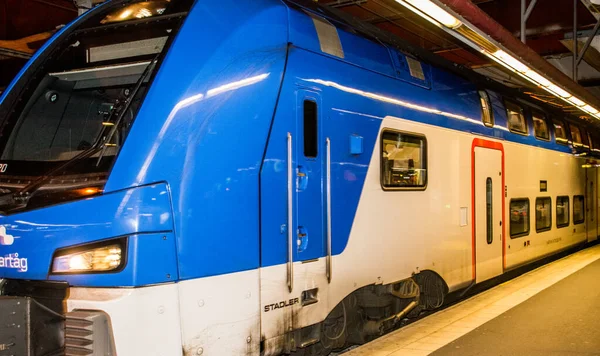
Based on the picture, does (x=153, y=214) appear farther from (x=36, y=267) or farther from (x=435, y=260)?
(x=435, y=260)

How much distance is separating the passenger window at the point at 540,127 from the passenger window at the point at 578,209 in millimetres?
2768

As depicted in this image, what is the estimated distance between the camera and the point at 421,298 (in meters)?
7.44

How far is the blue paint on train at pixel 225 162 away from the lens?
371 cm

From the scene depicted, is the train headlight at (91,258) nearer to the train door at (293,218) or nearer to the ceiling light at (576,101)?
the train door at (293,218)

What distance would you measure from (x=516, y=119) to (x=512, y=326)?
430cm

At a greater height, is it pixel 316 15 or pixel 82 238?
pixel 316 15

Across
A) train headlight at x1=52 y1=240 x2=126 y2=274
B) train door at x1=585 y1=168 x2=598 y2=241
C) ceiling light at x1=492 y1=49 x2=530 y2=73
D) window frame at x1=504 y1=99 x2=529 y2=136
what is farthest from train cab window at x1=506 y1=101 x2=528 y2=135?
train headlight at x1=52 y1=240 x2=126 y2=274

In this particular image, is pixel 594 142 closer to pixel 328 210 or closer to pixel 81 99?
pixel 328 210

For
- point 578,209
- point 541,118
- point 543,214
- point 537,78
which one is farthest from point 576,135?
point 537,78

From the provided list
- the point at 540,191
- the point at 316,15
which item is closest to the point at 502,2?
the point at 540,191

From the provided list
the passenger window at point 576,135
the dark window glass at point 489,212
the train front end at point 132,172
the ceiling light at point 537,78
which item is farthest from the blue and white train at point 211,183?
the passenger window at point 576,135

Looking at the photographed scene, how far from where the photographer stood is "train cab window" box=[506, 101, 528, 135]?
961cm

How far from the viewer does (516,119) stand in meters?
9.91

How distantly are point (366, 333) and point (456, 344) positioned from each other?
3.02 feet
